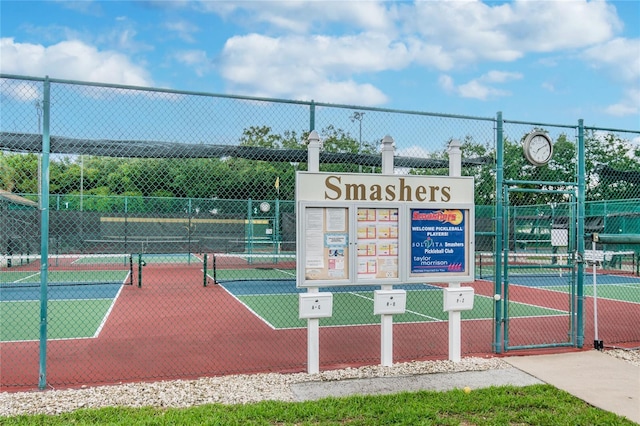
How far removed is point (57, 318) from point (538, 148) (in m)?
9.73

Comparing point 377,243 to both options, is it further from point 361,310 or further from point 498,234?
point 361,310

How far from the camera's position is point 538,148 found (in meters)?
8.10

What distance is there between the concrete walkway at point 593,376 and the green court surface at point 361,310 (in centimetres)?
344

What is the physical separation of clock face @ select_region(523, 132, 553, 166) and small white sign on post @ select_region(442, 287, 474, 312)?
221cm

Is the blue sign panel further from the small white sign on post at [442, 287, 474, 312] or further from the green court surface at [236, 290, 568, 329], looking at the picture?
the green court surface at [236, 290, 568, 329]

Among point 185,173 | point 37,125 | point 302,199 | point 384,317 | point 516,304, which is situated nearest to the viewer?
point 37,125

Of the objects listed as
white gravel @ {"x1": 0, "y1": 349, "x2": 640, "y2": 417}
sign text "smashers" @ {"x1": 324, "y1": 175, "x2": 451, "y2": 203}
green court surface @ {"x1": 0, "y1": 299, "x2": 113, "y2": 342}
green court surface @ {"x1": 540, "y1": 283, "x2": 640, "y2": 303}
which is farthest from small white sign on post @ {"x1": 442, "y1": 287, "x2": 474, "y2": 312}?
green court surface @ {"x1": 540, "y1": 283, "x2": 640, "y2": 303}

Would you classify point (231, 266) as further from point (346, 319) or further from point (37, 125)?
point (37, 125)

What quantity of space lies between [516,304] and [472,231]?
6703mm

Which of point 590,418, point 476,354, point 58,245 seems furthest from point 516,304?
point 58,245

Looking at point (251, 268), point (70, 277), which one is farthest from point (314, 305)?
point (251, 268)

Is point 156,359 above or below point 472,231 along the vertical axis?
below

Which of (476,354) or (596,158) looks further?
(596,158)

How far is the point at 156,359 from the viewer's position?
25.9 feet
